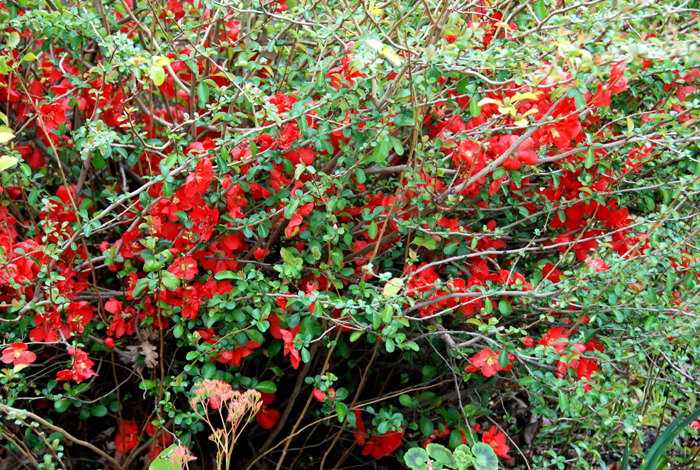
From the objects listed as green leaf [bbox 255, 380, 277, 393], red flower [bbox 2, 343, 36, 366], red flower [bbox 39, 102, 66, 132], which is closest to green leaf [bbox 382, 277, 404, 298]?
green leaf [bbox 255, 380, 277, 393]

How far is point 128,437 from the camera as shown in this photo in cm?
178

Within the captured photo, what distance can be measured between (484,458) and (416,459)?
0.17 m

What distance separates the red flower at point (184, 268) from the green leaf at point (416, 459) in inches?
27.6

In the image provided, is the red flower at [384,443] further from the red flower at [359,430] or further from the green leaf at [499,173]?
the green leaf at [499,173]

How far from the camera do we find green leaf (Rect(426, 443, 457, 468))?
141 cm

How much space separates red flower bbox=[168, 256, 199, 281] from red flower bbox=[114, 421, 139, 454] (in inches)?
23.1

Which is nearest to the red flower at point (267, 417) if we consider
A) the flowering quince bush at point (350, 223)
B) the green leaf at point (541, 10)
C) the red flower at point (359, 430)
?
the flowering quince bush at point (350, 223)

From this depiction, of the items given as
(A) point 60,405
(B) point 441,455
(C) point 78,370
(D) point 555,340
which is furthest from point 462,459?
(A) point 60,405

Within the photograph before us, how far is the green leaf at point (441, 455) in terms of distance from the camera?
1411 millimetres

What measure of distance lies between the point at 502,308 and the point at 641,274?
1.09ft

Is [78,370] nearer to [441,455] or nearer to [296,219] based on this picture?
[296,219]

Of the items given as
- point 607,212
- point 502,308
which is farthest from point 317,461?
point 607,212

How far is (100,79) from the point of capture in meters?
1.58

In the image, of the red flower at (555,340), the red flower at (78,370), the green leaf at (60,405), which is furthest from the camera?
the green leaf at (60,405)
